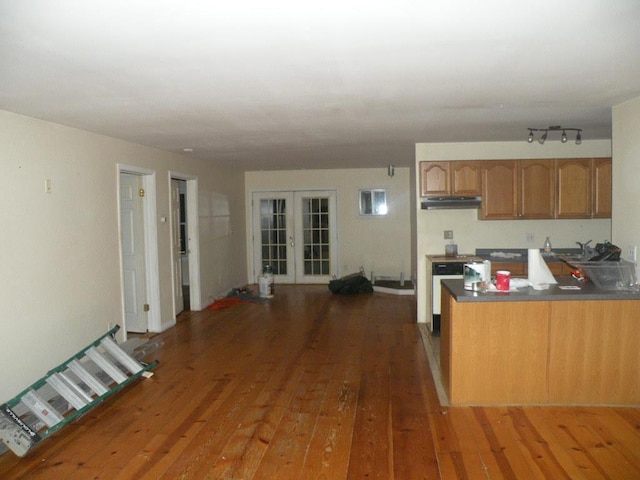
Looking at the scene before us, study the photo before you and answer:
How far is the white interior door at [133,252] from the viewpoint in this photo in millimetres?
5742

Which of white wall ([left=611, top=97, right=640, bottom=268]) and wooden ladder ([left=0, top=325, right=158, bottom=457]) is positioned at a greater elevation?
white wall ([left=611, top=97, right=640, bottom=268])

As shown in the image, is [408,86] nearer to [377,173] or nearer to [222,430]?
[222,430]

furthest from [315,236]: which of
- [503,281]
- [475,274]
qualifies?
[503,281]

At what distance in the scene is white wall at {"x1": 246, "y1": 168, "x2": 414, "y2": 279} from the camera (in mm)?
9203

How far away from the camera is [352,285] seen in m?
8.37

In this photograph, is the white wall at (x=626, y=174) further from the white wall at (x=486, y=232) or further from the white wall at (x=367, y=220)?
the white wall at (x=367, y=220)

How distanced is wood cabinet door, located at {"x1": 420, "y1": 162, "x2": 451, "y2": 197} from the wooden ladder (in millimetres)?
3655

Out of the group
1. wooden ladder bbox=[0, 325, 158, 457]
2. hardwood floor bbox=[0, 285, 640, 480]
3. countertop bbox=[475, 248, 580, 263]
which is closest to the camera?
hardwood floor bbox=[0, 285, 640, 480]

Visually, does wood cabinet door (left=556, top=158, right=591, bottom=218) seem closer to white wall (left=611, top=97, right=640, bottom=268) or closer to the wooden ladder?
white wall (left=611, top=97, right=640, bottom=268)

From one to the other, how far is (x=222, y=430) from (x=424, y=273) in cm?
358

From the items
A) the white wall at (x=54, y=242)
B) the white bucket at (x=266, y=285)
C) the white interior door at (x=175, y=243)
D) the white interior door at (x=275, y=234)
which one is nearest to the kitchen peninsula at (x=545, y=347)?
the white wall at (x=54, y=242)

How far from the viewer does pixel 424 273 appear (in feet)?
20.2

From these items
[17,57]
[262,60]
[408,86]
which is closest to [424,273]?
[408,86]

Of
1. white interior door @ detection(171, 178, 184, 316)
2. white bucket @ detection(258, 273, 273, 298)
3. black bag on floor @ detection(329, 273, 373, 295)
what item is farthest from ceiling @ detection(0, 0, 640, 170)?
black bag on floor @ detection(329, 273, 373, 295)
